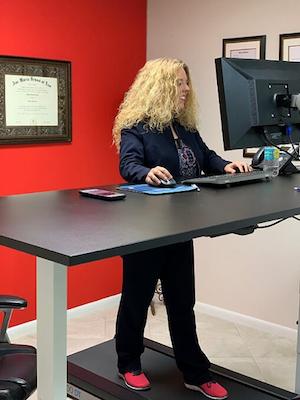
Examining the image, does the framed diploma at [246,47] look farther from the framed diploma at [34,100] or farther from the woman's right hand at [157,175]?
the woman's right hand at [157,175]

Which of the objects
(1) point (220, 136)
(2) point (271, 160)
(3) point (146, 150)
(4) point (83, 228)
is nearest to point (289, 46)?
(1) point (220, 136)

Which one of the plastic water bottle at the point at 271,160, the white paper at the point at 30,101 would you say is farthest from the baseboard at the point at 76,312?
the plastic water bottle at the point at 271,160

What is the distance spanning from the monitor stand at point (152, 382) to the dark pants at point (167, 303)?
0.08 m

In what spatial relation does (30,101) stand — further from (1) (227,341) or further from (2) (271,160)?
(1) (227,341)

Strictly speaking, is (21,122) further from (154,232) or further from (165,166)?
(154,232)

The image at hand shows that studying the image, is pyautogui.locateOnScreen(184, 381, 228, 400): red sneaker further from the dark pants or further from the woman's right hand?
the woman's right hand

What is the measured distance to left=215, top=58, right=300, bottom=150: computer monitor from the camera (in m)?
2.18

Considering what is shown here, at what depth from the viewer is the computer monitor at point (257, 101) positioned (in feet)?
7.14

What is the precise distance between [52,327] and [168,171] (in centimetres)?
109

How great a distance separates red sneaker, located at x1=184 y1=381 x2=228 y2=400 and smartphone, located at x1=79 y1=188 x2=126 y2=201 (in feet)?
3.25

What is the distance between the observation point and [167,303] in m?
2.49

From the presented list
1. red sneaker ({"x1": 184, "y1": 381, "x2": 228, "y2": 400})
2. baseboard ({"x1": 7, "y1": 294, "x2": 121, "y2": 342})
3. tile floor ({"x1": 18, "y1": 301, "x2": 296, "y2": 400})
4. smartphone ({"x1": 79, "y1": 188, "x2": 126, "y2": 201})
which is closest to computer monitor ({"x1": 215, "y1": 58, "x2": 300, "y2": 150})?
smartphone ({"x1": 79, "y1": 188, "x2": 126, "y2": 201})

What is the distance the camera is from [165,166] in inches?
96.4

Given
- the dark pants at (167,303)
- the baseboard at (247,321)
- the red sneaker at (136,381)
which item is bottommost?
the baseboard at (247,321)
